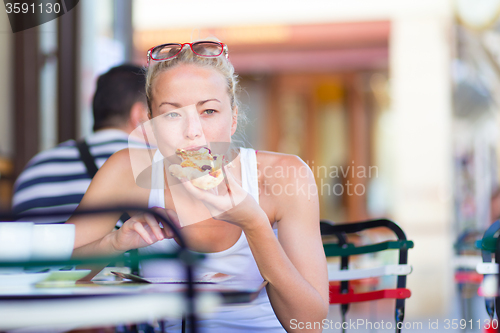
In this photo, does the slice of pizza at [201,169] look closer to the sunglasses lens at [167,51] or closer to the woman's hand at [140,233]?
the woman's hand at [140,233]

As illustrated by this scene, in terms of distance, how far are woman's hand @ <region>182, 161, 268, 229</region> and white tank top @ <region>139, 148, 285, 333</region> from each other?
36 centimetres

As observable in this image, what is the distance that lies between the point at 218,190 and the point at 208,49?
0.52 meters

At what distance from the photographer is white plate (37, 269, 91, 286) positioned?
1.21 metres

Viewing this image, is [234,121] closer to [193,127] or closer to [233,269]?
[193,127]

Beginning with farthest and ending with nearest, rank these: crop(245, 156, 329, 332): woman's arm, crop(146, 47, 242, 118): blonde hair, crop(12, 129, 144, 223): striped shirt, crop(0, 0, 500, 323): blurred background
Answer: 1. crop(0, 0, 500, 323): blurred background
2. crop(12, 129, 144, 223): striped shirt
3. crop(146, 47, 242, 118): blonde hair
4. crop(245, 156, 329, 332): woman's arm

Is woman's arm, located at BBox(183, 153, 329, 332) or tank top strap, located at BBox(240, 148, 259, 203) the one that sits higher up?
tank top strap, located at BBox(240, 148, 259, 203)

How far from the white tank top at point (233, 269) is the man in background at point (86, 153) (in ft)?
2.73

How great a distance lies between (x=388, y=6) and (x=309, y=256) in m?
5.08

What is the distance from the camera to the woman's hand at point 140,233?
1249 mm

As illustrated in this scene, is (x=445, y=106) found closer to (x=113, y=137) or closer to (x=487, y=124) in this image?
(x=487, y=124)

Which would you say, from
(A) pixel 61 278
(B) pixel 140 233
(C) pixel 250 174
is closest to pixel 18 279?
(A) pixel 61 278

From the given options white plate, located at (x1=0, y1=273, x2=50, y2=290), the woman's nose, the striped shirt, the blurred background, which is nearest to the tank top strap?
the woman's nose

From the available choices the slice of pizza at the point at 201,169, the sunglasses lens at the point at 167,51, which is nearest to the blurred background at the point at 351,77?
the sunglasses lens at the point at 167,51

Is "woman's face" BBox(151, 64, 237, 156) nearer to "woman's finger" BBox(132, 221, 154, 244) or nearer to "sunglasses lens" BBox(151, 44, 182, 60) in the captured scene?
"sunglasses lens" BBox(151, 44, 182, 60)
